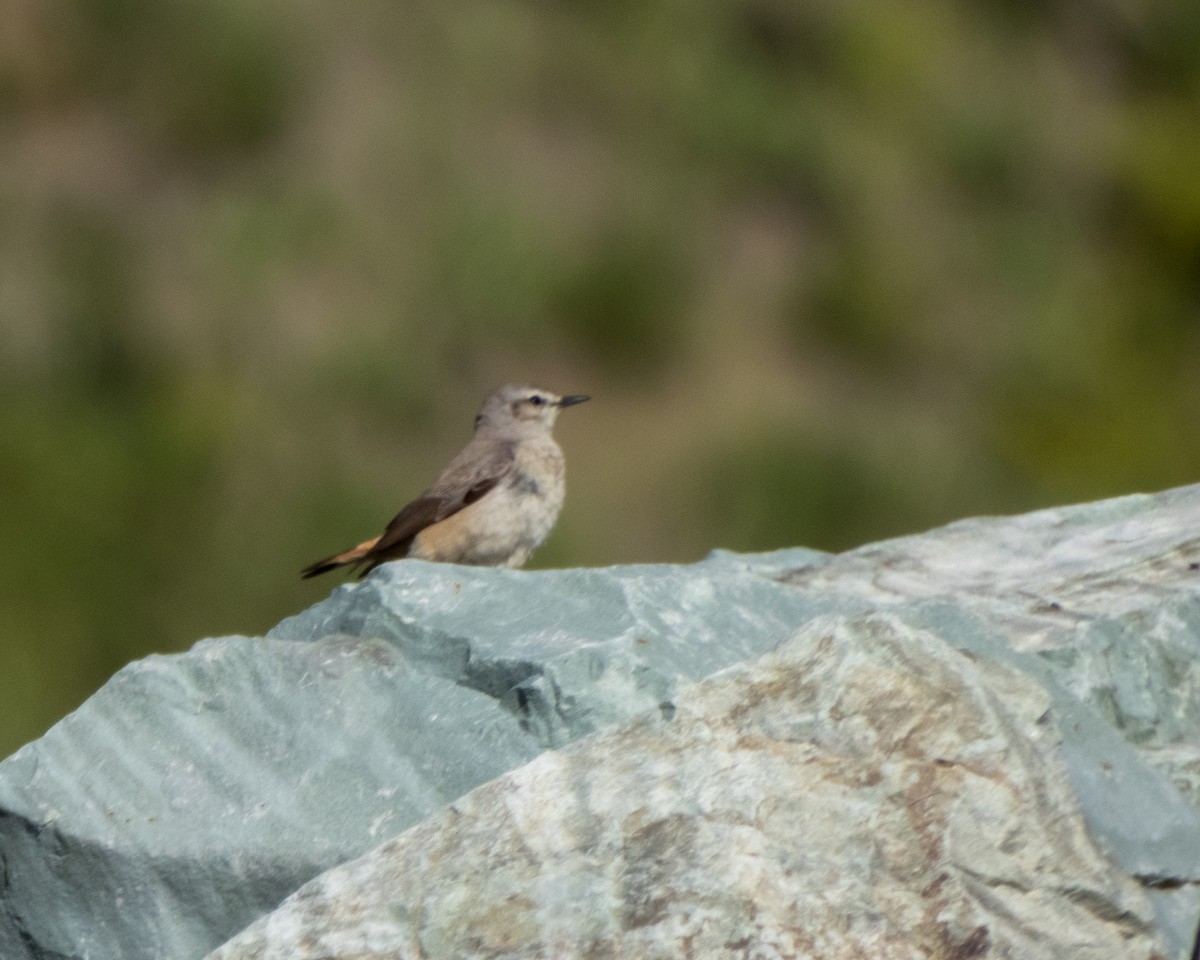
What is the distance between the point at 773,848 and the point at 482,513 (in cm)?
337

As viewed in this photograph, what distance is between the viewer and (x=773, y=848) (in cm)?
438

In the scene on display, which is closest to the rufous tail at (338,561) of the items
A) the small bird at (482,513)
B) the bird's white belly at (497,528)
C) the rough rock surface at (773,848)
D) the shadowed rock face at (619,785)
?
the small bird at (482,513)

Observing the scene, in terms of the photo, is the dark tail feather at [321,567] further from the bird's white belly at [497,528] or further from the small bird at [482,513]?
the bird's white belly at [497,528]

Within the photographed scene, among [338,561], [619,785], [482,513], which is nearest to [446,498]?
[482,513]

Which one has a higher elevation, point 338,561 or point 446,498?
point 446,498

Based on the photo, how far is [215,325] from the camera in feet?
48.0

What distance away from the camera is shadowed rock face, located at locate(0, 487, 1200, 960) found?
4.37 m

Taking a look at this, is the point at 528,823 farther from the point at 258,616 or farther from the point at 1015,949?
the point at 258,616

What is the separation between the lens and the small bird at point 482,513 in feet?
24.8

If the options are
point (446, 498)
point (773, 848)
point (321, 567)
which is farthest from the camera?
point (446, 498)

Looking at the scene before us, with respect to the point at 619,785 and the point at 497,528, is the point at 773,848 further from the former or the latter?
the point at 497,528

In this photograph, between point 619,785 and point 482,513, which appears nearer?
point 619,785

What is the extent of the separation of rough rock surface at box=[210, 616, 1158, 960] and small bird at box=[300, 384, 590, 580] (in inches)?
114

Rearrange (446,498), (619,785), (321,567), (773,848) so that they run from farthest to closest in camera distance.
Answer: (446,498), (321,567), (619,785), (773,848)
